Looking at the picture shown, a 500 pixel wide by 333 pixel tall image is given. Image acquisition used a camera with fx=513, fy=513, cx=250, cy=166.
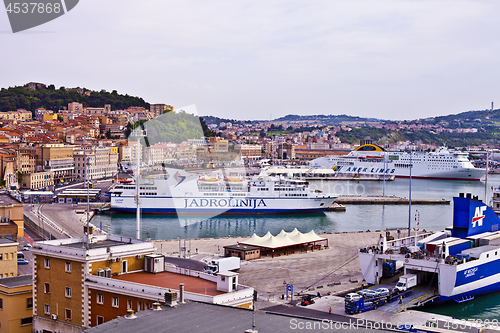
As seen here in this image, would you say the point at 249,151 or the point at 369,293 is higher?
the point at 249,151

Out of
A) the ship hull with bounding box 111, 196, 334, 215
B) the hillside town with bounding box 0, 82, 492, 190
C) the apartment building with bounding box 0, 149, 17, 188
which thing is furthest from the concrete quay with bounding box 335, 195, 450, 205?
the apartment building with bounding box 0, 149, 17, 188

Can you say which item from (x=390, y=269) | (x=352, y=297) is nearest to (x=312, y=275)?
(x=390, y=269)

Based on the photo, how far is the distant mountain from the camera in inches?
2576

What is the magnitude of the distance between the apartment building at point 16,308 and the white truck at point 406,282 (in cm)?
595

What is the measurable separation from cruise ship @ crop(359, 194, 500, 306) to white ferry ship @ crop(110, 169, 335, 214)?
13007 millimetres

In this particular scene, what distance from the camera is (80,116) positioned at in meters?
62.8

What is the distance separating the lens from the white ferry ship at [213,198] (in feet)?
79.2

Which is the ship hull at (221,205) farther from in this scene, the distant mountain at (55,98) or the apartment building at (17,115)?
the distant mountain at (55,98)

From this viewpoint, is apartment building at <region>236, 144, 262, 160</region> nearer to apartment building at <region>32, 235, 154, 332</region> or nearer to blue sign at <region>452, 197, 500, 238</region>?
blue sign at <region>452, 197, 500, 238</region>

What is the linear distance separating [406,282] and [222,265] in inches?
152

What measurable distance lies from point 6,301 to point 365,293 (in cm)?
551

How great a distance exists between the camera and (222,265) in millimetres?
10969

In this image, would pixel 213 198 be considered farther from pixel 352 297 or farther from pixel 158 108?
pixel 158 108

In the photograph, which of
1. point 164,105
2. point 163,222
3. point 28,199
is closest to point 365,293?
point 163,222
